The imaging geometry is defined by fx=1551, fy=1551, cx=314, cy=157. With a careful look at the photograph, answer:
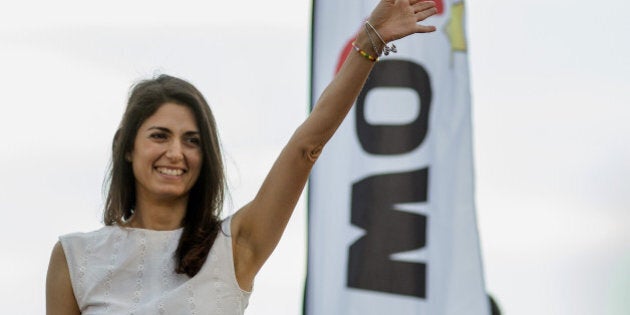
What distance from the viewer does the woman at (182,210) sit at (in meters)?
3.75

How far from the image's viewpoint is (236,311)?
376 centimetres

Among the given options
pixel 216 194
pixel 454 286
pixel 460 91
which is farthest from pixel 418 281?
pixel 216 194

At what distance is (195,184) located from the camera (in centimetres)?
392

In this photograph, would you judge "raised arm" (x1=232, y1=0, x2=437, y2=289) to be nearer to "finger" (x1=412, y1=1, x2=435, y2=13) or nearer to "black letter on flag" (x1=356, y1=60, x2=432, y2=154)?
"finger" (x1=412, y1=1, x2=435, y2=13)

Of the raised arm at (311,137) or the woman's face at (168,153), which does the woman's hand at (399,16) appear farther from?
the woman's face at (168,153)

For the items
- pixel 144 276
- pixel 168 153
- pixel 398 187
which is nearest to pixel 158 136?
pixel 168 153

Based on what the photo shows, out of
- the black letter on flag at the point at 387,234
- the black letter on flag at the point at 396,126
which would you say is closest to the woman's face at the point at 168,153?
the black letter on flag at the point at 387,234

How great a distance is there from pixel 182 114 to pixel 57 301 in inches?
22.2

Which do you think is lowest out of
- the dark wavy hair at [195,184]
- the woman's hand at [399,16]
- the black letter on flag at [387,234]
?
the black letter on flag at [387,234]

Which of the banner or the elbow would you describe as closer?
the elbow

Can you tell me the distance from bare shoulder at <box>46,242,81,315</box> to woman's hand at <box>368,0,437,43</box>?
3.25 feet

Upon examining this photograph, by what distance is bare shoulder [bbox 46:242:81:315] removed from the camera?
3.88 m

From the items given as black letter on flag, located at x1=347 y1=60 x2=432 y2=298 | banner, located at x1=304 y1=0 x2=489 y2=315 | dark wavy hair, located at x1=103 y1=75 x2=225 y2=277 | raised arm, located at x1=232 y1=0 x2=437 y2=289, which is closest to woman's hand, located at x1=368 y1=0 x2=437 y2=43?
raised arm, located at x1=232 y1=0 x2=437 y2=289

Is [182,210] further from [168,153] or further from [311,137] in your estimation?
[311,137]
